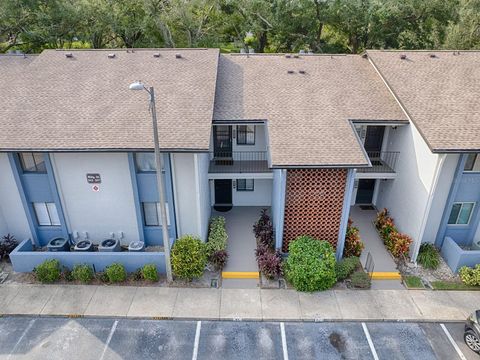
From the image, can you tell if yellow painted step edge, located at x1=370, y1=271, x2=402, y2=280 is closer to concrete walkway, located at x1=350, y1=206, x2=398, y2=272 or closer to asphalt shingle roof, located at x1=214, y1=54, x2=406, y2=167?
concrete walkway, located at x1=350, y1=206, x2=398, y2=272

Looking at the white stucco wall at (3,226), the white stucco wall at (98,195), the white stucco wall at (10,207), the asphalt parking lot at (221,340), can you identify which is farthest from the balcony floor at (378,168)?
the white stucco wall at (3,226)

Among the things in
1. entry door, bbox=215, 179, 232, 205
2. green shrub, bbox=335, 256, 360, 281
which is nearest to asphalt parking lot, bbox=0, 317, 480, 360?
green shrub, bbox=335, 256, 360, 281

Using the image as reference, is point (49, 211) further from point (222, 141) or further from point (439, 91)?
point (439, 91)

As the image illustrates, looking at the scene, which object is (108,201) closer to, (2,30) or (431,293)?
(431,293)

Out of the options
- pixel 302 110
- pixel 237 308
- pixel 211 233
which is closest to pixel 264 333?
pixel 237 308

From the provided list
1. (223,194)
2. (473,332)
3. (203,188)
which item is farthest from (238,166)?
(473,332)

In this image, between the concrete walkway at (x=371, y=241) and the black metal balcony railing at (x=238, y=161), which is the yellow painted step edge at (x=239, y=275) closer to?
the black metal balcony railing at (x=238, y=161)
